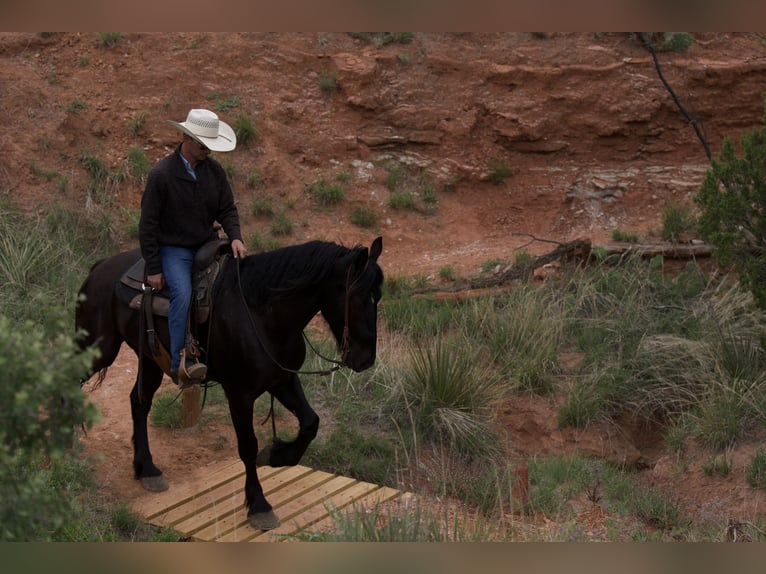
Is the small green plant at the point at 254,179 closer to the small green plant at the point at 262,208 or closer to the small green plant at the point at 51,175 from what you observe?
the small green plant at the point at 262,208

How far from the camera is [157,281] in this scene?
6.48 meters

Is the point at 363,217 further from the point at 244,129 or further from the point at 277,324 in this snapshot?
the point at 277,324

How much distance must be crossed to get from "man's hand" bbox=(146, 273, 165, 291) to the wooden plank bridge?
1689 mm

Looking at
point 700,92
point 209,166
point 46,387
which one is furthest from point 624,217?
point 46,387

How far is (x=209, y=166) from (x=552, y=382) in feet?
14.6

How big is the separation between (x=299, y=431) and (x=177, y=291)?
131cm

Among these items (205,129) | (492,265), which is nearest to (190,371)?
(205,129)

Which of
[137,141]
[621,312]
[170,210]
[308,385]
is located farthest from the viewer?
[137,141]

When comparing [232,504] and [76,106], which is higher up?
[76,106]

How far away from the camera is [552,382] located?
939cm

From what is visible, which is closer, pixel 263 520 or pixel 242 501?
pixel 263 520

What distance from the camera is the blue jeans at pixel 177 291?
6359 millimetres

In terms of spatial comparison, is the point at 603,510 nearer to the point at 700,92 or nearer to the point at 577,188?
the point at 577,188

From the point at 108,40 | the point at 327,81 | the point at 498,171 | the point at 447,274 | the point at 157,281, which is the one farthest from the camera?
the point at 327,81
